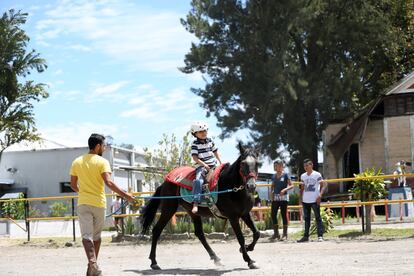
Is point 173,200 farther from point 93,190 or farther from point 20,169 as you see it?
point 20,169

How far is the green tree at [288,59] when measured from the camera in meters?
36.1

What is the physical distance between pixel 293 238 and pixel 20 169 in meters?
24.1

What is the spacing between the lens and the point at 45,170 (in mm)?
35812

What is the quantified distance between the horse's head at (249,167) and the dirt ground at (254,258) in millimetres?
1361

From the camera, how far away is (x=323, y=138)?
35.5m

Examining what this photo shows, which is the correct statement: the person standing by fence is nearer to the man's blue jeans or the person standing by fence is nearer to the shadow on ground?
the man's blue jeans

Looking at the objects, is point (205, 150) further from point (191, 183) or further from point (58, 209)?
point (58, 209)

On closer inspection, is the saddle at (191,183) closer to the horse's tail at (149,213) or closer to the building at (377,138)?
the horse's tail at (149,213)

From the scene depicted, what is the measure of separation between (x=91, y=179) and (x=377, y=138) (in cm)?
2501

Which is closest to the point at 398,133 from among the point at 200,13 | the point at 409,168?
the point at 409,168

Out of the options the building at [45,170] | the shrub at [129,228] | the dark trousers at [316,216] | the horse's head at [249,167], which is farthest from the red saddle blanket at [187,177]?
the building at [45,170]

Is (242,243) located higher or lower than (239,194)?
lower

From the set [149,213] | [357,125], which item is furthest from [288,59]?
[149,213]

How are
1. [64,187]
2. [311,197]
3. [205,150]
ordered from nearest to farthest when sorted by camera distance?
[205,150], [311,197], [64,187]
